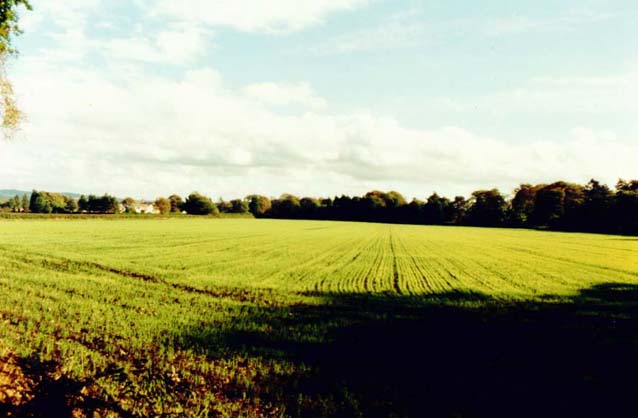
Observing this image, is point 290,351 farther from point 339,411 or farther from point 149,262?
point 149,262

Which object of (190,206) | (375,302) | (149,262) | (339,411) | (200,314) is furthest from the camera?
(190,206)

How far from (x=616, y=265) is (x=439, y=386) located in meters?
31.3

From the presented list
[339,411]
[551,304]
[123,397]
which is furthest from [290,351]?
[551,304]

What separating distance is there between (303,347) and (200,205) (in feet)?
527

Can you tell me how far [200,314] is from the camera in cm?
1139

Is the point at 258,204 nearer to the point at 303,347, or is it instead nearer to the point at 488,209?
the point at 488,209

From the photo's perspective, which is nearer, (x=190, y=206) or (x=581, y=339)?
(x=581, y=339)

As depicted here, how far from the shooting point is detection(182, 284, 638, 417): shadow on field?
6.42m

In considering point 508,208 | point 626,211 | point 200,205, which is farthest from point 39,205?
point 626,211

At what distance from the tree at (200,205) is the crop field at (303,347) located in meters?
145

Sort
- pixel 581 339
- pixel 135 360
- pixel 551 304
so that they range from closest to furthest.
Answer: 1. pixel 135 360
2. pixel 581 339
3. pixel 551 304

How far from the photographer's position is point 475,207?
131250 millimetres

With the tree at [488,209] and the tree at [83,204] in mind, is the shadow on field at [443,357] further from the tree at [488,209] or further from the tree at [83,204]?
the tree at [83,204]

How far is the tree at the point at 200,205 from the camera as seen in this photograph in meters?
161
